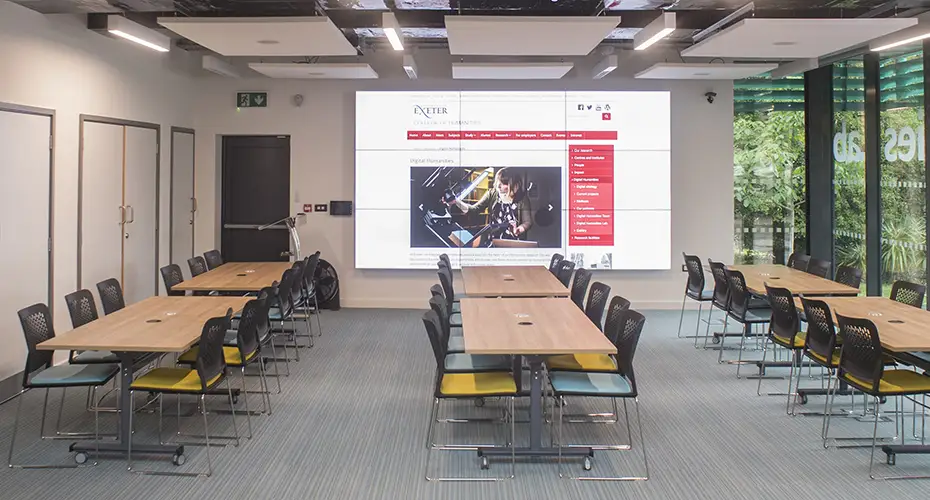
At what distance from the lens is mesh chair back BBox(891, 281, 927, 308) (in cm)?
580

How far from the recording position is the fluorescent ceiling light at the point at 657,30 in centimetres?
655

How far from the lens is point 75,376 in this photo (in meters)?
4.60

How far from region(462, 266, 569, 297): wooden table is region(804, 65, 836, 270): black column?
439cm

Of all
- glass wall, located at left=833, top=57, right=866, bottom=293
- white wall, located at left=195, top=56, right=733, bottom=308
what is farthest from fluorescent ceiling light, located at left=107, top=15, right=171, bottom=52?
glass wall, located at left=833, top=57, right=866, bottom=293

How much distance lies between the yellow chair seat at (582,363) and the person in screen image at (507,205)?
5.02 m

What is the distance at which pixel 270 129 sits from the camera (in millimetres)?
10156

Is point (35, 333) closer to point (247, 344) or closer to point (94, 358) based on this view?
point (94, 358)

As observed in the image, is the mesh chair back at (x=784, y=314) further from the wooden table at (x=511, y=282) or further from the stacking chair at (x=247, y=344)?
the stacking chair at (x=247, y=344)

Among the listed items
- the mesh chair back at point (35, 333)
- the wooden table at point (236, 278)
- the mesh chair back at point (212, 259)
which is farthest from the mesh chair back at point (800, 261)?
the mesh chair back at point (35, 333)

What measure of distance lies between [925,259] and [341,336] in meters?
6.60

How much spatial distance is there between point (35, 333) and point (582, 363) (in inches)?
146

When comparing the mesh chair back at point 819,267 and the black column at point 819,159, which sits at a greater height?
the black column at point 819,159

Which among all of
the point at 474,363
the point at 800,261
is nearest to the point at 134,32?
the point at 474,363

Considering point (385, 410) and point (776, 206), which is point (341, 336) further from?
point (776, 206)
